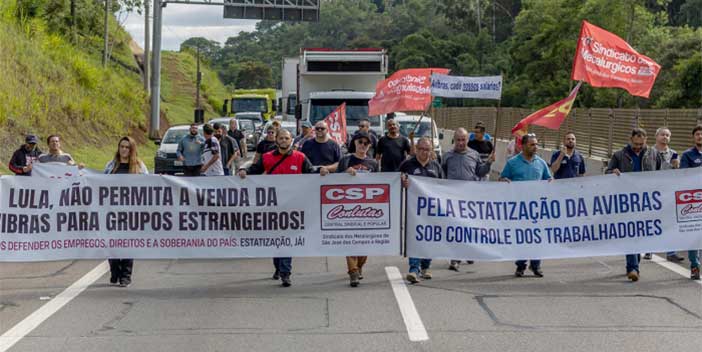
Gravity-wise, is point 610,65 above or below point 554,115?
above

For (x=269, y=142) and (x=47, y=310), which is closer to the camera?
(x=47, y=310)

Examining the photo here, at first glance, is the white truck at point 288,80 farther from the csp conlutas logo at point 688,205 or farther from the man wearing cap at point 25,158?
the csp conlutas logo at point 688,205

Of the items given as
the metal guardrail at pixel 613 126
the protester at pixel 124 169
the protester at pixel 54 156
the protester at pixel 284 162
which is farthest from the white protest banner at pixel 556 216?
the metal guardrail at pixel 613 126

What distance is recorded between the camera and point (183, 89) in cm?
8306

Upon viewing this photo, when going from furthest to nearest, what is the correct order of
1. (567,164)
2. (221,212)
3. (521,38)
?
(521,38)
(567,164)
(221,212)

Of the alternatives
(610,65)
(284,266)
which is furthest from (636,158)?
(284,266)

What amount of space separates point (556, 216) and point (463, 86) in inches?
210

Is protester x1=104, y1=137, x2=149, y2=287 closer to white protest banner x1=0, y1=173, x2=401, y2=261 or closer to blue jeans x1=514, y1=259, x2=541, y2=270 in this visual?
white protest banner x1=0, y1=173, x2=401, y2=261

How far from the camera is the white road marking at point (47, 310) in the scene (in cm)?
865

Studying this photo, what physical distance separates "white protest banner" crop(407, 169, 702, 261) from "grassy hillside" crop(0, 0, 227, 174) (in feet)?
48.9

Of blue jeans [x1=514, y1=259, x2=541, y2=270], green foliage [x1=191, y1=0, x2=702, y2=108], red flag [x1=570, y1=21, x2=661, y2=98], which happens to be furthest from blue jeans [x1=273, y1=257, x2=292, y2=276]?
green foliage [x1=191, y1=0, x2=702, y2=108]

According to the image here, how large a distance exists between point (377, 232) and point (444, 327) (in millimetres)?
2686

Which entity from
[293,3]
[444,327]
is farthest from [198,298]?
[293,3]

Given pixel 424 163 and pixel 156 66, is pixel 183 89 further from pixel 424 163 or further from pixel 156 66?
pixel 424 163
